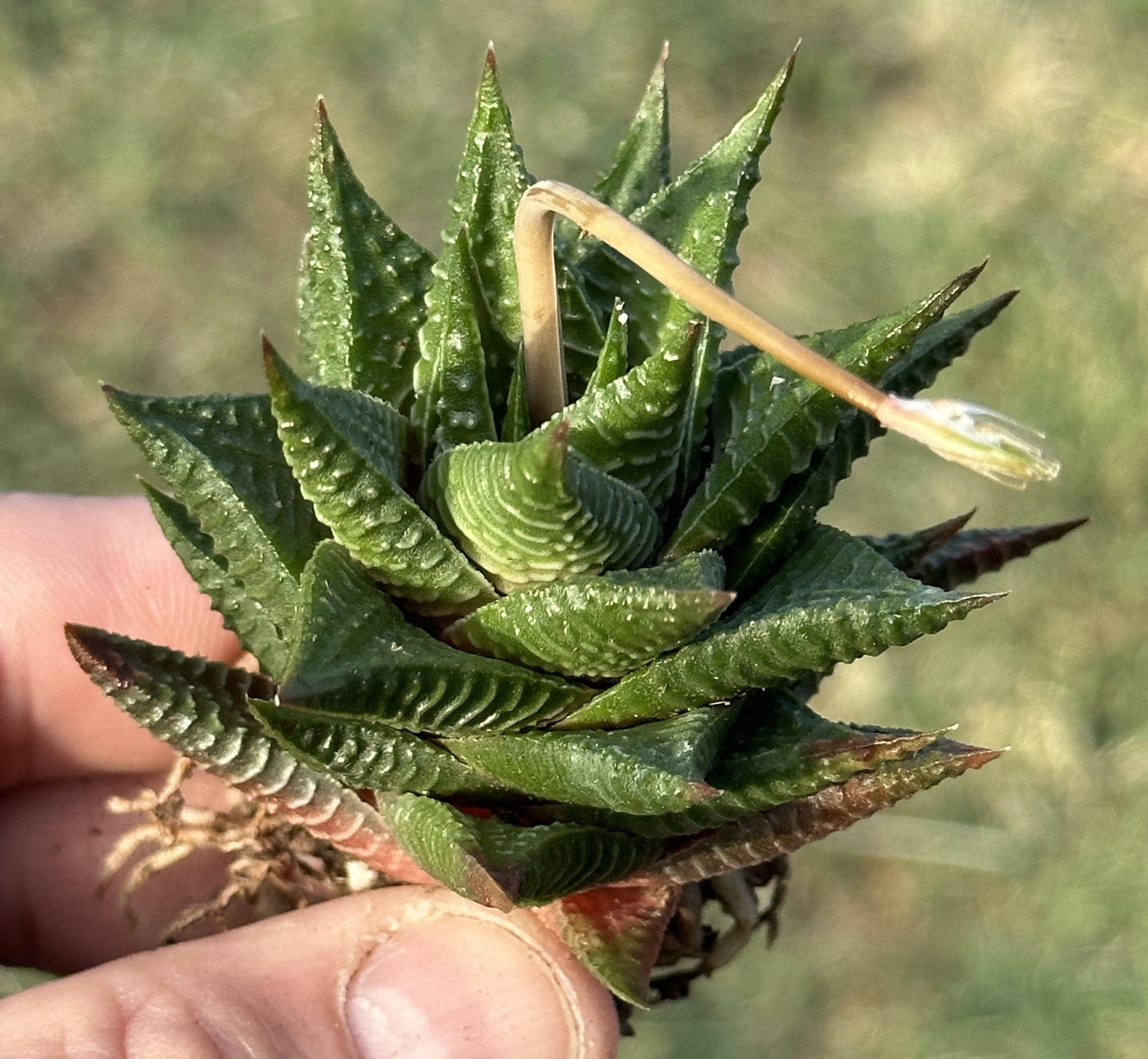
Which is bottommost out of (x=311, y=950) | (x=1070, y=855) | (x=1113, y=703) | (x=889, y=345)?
(x=1070, y=855)

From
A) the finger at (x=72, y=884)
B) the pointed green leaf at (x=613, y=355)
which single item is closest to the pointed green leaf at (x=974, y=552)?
the pointed green leaf at (x=613, y=355)

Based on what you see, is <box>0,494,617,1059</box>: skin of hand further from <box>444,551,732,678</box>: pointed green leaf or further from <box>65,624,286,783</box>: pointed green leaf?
<box>444,551,732,678</box>: pointed green leaf

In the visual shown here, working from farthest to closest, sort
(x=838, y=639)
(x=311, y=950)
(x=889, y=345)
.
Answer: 1. (x=311, y=950)
2. (x=889, y=345)
3. (x=838, y=639)

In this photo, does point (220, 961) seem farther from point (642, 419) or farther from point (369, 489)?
point (642, 419)

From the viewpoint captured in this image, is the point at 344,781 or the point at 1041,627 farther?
the point at 1041,627

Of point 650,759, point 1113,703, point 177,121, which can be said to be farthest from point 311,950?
point 177,121

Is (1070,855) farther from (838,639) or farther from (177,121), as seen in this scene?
(177,121)

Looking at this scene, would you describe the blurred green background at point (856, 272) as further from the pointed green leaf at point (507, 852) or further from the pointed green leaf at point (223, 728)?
the pointed green leaf at point (507, 852)
